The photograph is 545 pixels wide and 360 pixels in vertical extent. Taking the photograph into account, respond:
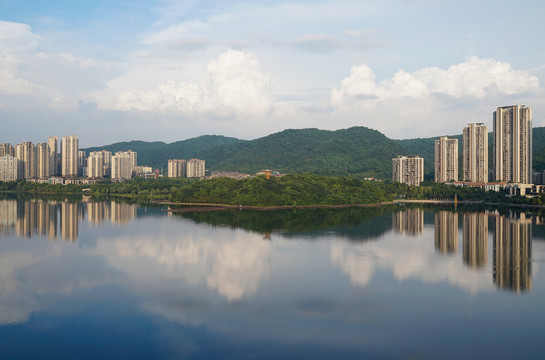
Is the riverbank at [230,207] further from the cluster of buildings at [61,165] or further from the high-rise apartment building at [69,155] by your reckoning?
the high-rise apartment building at [69,155]

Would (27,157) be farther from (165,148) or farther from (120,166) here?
(165,148)

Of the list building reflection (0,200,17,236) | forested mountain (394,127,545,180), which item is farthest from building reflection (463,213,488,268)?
forested mountain (394,127,545,180)

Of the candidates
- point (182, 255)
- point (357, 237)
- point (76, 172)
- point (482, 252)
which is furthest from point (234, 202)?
point (76, 172)

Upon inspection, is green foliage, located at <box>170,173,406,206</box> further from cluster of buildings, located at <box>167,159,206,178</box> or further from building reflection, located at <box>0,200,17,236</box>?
cluster of buildings, located at <box>167,159,206,178</box>

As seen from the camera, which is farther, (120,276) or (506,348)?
(120,276)

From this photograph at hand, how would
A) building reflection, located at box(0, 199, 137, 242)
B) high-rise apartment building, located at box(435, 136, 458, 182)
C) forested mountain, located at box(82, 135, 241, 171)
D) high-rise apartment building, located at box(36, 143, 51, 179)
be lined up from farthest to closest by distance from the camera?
forested mountain, located at box(82, 135, 241, 171), high-rise apartment building, located at box(36, 143, 51, 179), high-rise apartment building, located at box(435, 136, 458, 182), building reflection, located at box(0, 199, 137, 242)

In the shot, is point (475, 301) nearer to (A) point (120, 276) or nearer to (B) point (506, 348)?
(B) point (506, 348)
